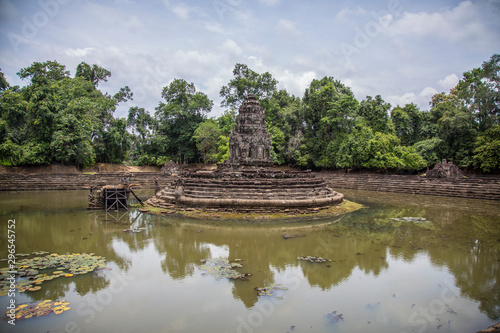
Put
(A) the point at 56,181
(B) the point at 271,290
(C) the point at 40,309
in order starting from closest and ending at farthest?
(C) the point at 40,309
(B) the point at 271,290
(A) the point at 56,181

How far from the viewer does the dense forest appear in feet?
83.0

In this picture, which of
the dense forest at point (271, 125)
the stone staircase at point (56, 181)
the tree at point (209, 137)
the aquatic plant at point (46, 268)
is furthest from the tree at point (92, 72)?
the aquatic plant at point (46, 268)

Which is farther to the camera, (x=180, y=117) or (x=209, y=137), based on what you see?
(x=180, y=117)

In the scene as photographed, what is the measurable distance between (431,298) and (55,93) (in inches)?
1195

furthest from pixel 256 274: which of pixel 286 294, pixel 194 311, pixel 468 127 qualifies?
pixel 468 127

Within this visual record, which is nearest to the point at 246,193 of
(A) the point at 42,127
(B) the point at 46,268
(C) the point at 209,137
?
(B) the point at 46,268

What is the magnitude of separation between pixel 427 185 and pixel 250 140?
12201mm

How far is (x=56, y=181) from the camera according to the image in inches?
848

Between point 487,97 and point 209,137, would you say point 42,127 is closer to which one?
point 209,137

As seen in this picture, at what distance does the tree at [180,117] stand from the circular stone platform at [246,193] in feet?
84.5

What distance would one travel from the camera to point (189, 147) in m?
40.0

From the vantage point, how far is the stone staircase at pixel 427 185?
17336 millimetres

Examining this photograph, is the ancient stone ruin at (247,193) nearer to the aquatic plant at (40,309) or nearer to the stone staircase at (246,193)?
the stone staircase at (246,193)

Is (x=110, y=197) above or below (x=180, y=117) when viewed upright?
below
